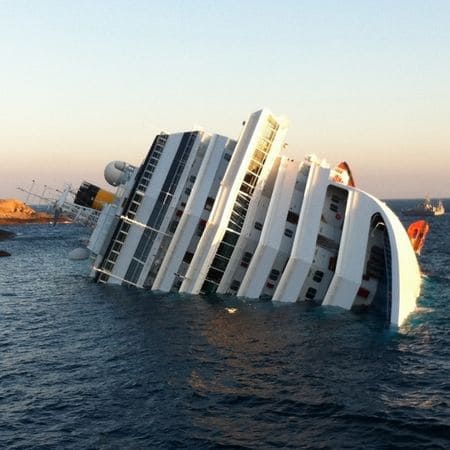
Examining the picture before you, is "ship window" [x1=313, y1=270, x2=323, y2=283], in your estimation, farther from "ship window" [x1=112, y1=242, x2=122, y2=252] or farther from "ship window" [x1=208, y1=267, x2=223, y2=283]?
"ship window" [x1=112, y1=242, x2=122, y2=252]

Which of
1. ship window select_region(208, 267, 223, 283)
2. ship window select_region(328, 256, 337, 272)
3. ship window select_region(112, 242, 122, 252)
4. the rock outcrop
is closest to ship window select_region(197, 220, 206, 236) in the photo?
ship window select_region(208, 267, 223, 283)

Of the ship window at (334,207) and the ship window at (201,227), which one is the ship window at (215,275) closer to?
the ship window at (201,227)

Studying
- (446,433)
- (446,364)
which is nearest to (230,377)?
(446,433)

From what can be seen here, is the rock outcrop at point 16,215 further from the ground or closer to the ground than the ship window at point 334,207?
closer to the ground

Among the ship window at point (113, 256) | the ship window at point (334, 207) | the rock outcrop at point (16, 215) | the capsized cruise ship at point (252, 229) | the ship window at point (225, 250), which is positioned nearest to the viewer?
the capsized cruise ship at point (252, 229)

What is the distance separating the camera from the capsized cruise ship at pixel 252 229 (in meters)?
34.6

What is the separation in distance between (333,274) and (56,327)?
2125 cm

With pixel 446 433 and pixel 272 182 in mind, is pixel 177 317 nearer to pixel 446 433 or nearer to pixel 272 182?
pixel 272 182

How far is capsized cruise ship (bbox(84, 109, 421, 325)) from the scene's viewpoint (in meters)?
34.6

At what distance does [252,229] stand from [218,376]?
1655 cm

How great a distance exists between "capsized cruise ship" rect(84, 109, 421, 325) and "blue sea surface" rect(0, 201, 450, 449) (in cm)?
213

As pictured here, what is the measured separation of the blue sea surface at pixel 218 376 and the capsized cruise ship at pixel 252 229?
2.13 metres

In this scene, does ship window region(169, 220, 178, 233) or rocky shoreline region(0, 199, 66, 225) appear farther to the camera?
rocky shoreline region(0, 199, 66, 225)

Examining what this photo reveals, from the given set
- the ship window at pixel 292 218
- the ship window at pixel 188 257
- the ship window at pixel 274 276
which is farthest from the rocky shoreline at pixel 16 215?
the ship window at pixel 274 276
